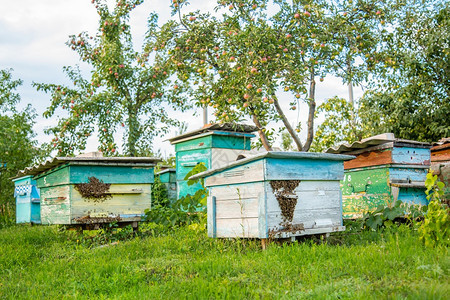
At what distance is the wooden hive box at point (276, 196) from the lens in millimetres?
4348

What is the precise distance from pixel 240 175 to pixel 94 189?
2.65m

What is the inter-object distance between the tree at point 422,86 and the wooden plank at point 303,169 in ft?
18.5

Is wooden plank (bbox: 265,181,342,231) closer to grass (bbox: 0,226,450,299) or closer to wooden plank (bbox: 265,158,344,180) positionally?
wooden plank (bbox: 265,158,344,180)

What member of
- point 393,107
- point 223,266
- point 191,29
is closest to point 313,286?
point 223,266

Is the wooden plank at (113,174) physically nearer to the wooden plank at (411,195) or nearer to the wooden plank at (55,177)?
the wooden plank at (55,177)

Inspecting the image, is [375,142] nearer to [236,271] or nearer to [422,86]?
[236,271]

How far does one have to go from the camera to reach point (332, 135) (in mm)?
12859

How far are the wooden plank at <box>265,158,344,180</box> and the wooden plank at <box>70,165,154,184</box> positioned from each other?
9.45ft

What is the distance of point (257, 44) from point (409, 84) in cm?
558

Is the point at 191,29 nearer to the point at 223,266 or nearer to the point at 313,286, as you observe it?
the point at 223,266

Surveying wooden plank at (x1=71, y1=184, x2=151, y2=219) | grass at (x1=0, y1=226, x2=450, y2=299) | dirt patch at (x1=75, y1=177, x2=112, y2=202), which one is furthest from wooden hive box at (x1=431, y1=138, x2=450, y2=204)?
dirt patch at (x1=75, y1=177, x2=112, y2=202)

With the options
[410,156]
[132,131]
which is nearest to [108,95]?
[132,131]

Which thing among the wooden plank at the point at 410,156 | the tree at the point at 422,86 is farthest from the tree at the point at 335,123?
the wooden plank at the point at 410,156

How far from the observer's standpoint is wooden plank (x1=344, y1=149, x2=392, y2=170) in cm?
589
